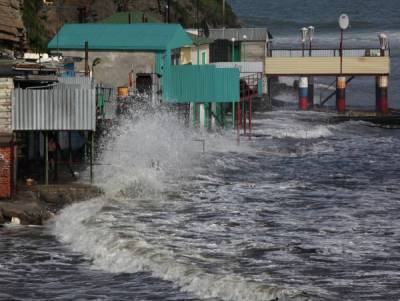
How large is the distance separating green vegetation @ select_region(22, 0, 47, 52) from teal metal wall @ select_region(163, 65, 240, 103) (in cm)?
1262

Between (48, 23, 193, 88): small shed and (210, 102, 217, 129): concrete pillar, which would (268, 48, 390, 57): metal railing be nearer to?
(210, 102, 217, 129): concrete pillar

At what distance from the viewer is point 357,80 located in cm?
12162

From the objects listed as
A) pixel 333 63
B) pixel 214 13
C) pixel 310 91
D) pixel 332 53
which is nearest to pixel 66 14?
pixel 310 91

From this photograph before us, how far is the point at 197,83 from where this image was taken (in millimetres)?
59875

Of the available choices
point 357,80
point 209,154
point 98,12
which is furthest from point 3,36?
point 357,80

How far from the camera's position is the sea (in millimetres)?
28828

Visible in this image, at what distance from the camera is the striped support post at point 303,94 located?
87.6 meters

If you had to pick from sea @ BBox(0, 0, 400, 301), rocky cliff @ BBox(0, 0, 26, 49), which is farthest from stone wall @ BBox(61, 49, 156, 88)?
rocky cliff @ BBox(0, 0, 26, 49)

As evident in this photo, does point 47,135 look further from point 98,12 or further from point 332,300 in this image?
point 98,12

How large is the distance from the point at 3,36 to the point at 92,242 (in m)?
20.9

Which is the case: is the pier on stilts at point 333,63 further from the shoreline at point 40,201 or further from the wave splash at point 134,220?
the shoreline at point 40,201

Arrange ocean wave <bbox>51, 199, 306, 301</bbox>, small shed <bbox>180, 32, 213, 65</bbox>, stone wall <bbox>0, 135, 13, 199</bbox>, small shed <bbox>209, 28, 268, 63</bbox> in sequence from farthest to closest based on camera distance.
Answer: small shed <bbox>209, 28, 268, 63</bbox>, small shed <bbox>180, 32, 213, 65</bbox>, stone wall <bbox>0, 135, 13, 199</bbox>, ocean wave <bbox>51, 199, 306, 301</bbox>

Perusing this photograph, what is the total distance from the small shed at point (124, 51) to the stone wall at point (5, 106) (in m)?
19.1

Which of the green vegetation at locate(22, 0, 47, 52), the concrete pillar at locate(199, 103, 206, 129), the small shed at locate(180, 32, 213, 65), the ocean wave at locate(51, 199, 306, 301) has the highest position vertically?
the green vegetation at locate(22, 0, 47, 52)
